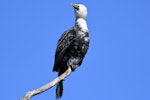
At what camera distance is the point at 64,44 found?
11.5 metres

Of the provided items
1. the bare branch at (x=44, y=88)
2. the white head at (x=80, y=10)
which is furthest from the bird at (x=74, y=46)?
the bare branch at (x=44, y=88)

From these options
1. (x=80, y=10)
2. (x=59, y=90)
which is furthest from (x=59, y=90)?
(x=80, y=10)

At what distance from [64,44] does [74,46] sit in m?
0.26

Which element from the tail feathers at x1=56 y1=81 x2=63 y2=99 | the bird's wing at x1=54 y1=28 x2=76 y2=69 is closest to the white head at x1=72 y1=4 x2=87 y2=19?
the bird's wing at x1=54 y1=28 x2=76 y2=69

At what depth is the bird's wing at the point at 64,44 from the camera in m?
11.4

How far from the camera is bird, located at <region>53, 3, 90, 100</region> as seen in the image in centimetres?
1130

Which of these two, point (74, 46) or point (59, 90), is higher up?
point (74, 46)

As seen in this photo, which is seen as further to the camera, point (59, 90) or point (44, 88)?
point (59, 90)

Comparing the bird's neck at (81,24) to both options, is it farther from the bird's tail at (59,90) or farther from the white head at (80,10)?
the bird's tail at (59,90)

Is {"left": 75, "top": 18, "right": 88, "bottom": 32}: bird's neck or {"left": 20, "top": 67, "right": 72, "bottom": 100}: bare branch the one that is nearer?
{"left": 20, "top": 67, "right": 72, "bottom": 100}: bare branch

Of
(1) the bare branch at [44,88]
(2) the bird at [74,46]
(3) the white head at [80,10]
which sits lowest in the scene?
(1) the bare branch at [44,88]

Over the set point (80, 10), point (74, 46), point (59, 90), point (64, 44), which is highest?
point (80, 10)

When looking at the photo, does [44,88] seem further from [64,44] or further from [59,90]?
[64,44]

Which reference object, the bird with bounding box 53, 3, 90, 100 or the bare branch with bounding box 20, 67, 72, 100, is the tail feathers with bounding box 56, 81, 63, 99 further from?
the bare branch with bounding box 20, 67, 72, 100
